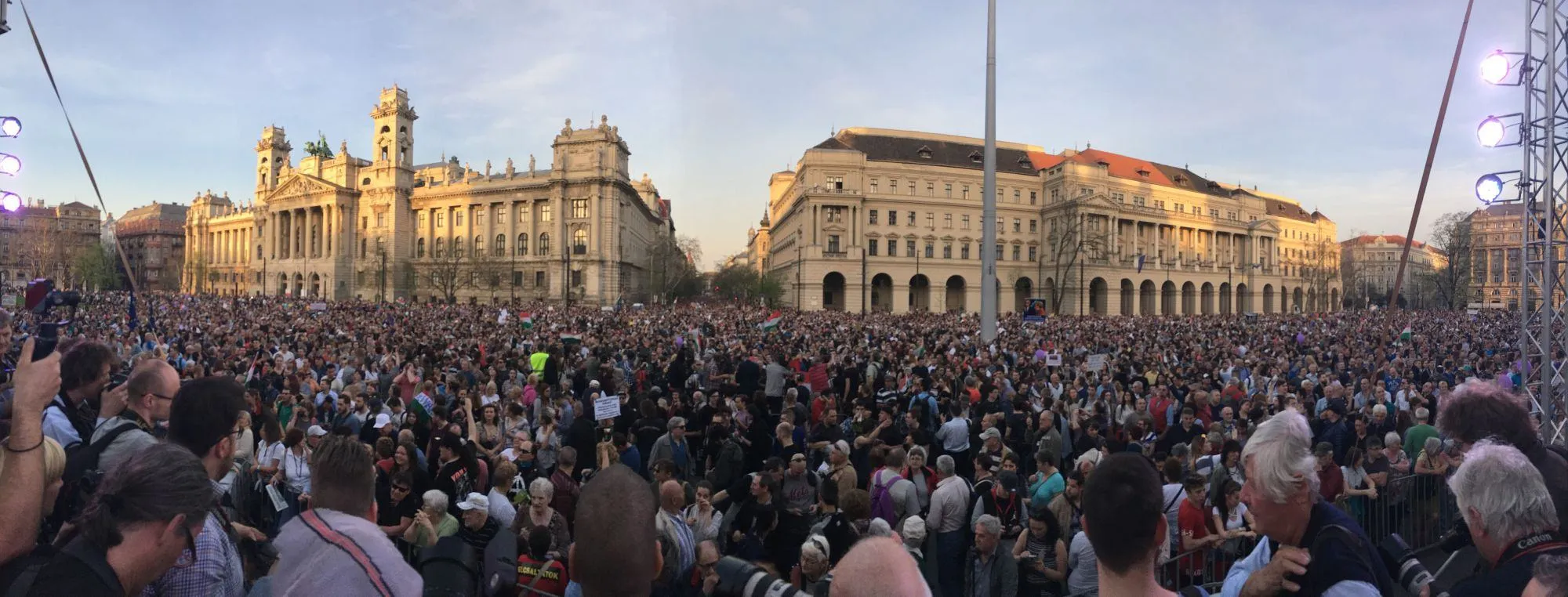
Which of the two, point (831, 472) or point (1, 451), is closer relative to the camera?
point (1, 451)

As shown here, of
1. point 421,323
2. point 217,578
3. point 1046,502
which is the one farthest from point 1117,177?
point 217,578

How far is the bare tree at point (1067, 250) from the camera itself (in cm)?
6862

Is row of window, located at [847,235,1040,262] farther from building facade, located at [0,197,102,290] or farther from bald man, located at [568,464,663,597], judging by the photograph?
bald man, located at [568,464,663,597]

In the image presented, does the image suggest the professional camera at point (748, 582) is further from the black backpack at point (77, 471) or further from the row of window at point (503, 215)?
the row of window at point (503, 215)

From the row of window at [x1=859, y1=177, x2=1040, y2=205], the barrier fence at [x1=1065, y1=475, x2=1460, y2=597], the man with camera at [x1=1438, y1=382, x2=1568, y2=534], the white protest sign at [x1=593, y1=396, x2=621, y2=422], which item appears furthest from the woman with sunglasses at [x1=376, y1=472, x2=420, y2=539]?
the row of window at [x1=859, y1=177, x2=1040, y2=205]

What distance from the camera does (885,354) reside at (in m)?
19.7

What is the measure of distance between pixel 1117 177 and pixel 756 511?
7848 cm

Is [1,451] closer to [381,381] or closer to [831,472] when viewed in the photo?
[831,472]

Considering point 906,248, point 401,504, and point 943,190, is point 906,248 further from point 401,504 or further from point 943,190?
point 401,504

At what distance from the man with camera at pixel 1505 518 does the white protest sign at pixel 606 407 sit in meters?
8.20

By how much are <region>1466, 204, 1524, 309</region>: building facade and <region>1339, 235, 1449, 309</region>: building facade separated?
42272mm

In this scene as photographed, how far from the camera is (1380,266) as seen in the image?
13462 centimetres

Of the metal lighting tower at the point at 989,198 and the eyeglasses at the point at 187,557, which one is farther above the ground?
the metal lighting tower at the point at 989,198

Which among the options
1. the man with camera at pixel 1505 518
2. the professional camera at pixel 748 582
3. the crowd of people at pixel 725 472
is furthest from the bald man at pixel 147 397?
the man with camera at pixel 1505 518
